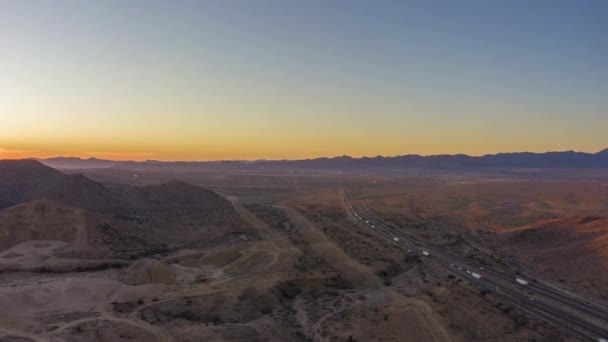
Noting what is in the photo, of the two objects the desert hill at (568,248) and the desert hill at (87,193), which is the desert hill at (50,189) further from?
the desert hill at (568,248)

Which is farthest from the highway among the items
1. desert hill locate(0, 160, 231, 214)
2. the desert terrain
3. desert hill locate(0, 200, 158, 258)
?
desert hill locate(0, 160, 231, 214)

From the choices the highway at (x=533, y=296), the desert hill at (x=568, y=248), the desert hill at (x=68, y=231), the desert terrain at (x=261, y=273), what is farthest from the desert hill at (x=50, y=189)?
the desert hill at (x=568, y=248)

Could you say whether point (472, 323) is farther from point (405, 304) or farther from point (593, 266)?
point (593, 266)

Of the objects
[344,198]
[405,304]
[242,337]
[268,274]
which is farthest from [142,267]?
[344,198]

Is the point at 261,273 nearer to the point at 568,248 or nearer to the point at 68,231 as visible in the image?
the point at 68,231

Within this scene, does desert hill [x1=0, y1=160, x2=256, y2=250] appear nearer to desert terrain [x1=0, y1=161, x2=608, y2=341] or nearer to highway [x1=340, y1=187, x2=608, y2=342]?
desert terrain [x1=0, y1=161, x2=608, y2=341]
